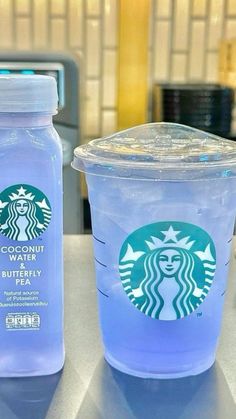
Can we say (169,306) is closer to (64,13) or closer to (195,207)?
(195,207)

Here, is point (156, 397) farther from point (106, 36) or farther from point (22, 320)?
point (106, 36)

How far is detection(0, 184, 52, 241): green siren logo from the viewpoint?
0.42 meters

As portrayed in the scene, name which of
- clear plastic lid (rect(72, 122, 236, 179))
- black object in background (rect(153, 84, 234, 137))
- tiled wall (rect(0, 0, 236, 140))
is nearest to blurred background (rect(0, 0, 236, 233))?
tiled wall (rect(0, 0, 236, 140))

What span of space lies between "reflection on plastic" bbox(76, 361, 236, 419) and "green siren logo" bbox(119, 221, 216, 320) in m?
0.05

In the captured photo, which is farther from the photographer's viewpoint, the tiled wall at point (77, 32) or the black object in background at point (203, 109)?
the tiled wall at point (77, 32)

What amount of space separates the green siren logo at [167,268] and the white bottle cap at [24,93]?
107mm

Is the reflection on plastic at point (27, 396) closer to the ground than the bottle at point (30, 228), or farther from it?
closer to the ground

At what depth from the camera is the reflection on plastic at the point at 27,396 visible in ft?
1.30

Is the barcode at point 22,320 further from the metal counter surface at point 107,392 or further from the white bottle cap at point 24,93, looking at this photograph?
the white bottle cap at point 24,93

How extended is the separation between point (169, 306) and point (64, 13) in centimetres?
187

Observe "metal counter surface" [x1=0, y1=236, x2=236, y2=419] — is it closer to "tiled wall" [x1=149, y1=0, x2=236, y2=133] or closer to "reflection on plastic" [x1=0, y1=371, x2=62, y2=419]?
"reflection on plastic" [x1=0, y1=371, x2=62, y2=419]

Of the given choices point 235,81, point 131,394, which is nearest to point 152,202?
point 131,394

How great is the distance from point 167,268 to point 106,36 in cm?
185

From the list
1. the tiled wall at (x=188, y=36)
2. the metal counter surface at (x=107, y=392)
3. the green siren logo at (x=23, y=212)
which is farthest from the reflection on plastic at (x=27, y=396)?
the tiled wall at (x=188, y=36)
